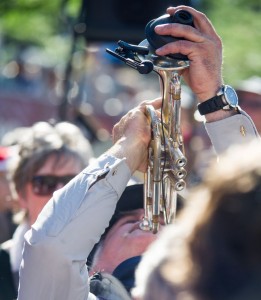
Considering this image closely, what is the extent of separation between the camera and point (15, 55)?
1869cm

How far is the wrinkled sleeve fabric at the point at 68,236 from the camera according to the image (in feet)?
Result: 7.79

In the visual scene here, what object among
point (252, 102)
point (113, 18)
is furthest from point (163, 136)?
point (113, 18)

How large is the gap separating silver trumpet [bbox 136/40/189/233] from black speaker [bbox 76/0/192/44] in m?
3.57

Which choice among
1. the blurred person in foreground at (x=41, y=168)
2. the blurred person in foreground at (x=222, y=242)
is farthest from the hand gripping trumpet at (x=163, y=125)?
the blurred person in foreground at (x=41, y=168)

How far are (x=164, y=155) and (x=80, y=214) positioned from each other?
33 cm

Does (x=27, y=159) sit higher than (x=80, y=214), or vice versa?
(x=80, y=214)

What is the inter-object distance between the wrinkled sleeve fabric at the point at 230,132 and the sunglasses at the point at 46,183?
1404 millimetres

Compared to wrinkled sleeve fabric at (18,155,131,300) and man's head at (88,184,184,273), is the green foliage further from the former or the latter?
wrinkled sleeve fabric at (18,155,131,300)

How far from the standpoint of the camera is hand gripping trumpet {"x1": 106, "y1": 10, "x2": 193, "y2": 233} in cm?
259

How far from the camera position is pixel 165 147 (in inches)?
103

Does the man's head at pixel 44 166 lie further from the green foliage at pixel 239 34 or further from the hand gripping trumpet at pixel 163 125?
the green foliage at pixel 239 34

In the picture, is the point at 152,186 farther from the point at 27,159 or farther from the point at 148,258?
the point at 27,159

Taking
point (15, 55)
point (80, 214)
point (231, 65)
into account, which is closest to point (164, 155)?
point (80, 214)

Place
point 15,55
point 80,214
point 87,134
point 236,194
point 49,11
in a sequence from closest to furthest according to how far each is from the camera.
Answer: point 236,194 → point 80,214 → point 87,134 → point 49,11 → point 15,55
